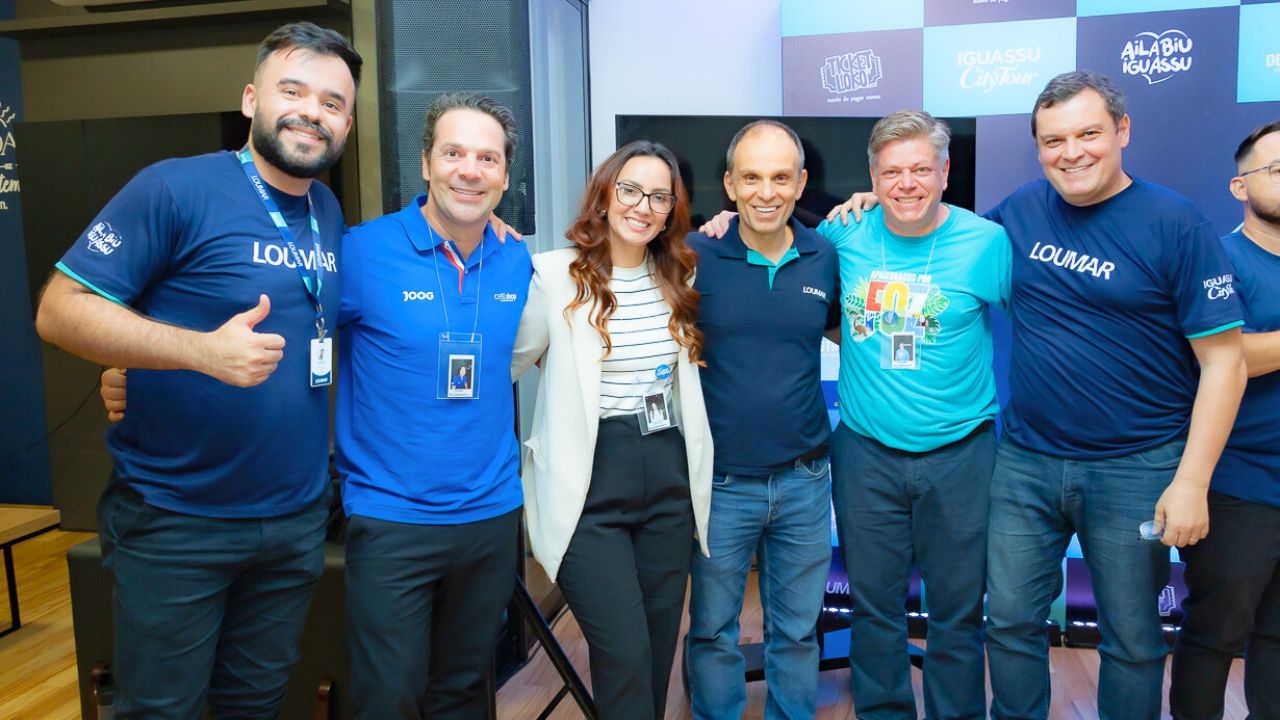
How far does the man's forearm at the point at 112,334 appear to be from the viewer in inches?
54.8

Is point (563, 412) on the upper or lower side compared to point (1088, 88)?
lower

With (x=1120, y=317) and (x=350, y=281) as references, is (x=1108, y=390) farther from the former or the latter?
(x=350, y=281)

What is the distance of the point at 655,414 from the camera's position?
6.60 feet

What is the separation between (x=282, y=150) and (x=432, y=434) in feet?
2.07

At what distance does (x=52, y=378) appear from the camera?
16.0 feet

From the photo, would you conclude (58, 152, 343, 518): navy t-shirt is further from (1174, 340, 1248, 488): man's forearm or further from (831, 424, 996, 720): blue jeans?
(1174, 340, 1248, 488): man's forearm

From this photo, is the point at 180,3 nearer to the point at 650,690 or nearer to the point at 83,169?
the point at 83,169

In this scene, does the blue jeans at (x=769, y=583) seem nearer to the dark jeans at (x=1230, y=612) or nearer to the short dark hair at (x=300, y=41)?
the dark jeans at (x=1230, y=612)

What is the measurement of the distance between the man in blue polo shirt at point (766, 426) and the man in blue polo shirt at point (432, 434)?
1.76ft

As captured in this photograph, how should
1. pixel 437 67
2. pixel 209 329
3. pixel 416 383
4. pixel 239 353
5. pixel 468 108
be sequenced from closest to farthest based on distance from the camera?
pixel 239 353, pixel 209 329, pixel 416 383, pixel 468 108, pixel 437 67

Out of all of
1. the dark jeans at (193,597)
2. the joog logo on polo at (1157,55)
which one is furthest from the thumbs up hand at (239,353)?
the joog logo on polo at (1157,55)

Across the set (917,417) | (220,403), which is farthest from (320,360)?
(917,417)

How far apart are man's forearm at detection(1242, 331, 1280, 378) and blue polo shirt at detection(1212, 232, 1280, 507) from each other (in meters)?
0.06

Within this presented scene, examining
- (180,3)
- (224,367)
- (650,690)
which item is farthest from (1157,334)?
(180,3)
